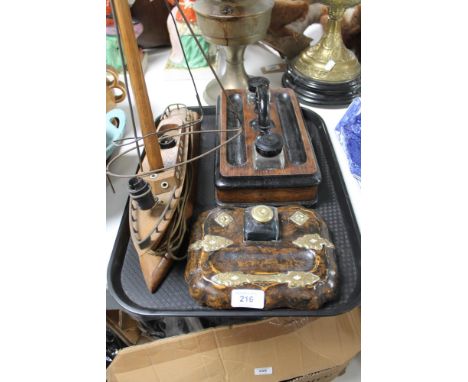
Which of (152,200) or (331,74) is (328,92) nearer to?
(331,74)

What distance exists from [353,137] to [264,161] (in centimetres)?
27

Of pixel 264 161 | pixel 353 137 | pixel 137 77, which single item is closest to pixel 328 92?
pixel 353 137

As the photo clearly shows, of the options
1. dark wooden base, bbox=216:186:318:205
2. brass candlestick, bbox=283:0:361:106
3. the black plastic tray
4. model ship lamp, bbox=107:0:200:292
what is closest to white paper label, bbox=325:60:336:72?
brass candlestick, bbox=283:0:361:106

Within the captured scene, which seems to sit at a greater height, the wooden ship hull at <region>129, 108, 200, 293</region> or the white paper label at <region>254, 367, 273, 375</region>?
the wooden ship hull at <region>129, 108, 200, 293</region>

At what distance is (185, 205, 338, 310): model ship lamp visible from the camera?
1.82 ft

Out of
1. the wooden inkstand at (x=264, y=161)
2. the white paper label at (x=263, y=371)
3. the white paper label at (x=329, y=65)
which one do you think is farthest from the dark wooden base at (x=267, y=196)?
the white paper label at (x=329, y=65)

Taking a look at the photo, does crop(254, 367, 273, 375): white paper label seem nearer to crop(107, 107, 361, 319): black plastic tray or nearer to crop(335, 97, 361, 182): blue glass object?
crop(107, 107, 361, 319): black plastic tray

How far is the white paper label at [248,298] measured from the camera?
552 mm

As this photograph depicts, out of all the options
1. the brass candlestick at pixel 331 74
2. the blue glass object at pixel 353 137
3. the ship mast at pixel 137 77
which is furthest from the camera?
the brass candlestick at pixel 331 74

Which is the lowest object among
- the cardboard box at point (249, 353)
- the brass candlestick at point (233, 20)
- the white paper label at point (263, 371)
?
the white paper label at point (263, 371)

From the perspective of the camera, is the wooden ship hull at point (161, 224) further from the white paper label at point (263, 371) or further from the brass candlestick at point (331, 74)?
the brass candlestick at point (331, 74)

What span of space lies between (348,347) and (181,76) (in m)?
0.93

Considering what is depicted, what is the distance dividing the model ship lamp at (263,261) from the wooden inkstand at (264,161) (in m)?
0.07

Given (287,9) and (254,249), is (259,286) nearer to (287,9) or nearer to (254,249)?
(254,249)
